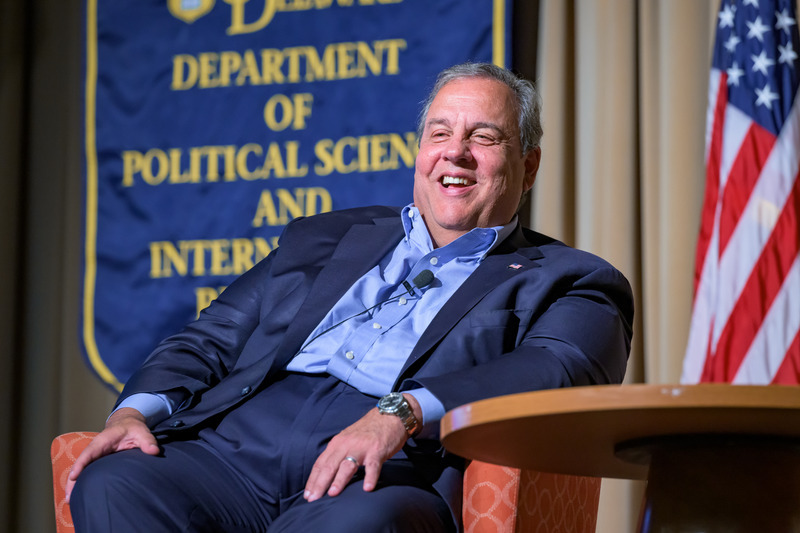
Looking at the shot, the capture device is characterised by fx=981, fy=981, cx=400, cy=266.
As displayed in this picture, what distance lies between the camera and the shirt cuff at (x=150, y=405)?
173 cm

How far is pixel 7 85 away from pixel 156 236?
0.86 meters

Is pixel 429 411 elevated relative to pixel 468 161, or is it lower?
lower

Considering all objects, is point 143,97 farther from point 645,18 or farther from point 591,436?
point 591,436

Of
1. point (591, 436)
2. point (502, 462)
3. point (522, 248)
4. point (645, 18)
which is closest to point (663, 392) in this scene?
point (591, 436)

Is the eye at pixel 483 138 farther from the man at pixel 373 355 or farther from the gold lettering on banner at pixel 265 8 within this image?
the gold lettering on banner at pixel 265 8

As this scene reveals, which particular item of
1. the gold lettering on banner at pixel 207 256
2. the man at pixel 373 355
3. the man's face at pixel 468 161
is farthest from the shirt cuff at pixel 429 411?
the gold lettering on banner at pixel 207 256

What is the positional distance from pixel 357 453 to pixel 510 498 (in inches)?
10.7

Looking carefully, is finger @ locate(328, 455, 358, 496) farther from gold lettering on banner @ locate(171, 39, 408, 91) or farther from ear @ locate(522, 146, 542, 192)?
gold lettering on banner @ locate(171, 39, 408, 91)

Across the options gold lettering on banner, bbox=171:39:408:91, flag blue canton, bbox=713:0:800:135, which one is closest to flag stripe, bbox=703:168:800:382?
flag blue canton, bbox=713:0:800:135

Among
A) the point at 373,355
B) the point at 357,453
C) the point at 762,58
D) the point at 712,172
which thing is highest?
the point at 762,58

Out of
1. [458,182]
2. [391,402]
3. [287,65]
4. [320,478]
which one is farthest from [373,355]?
[287,65]

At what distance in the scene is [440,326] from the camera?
1.72 m

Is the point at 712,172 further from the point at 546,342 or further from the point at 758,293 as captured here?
the point at 546,342

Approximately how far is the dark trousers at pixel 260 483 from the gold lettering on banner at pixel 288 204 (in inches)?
58.2
